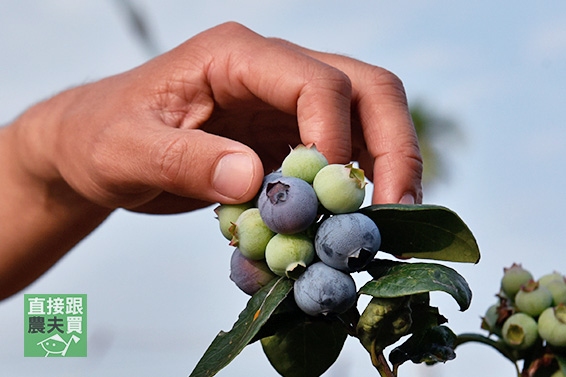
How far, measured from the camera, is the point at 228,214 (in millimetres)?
1040

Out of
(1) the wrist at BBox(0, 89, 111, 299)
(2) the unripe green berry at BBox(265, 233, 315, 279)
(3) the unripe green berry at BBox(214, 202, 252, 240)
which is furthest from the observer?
(1) the wrist at BBox(0, 89, 111, 299)

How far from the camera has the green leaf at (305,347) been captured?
40.7 inches

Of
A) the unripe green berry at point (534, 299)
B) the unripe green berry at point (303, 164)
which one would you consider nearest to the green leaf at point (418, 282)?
the unripe green berry at point (303, 164)

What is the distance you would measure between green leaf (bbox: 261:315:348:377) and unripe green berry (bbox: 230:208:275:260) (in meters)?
0.17

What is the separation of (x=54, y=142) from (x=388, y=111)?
124 cm

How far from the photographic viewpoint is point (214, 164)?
1371 mm

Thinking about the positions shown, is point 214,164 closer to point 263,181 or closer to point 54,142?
point 263,181

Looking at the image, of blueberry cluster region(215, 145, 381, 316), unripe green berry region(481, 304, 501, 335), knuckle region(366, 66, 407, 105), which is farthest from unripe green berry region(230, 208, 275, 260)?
knuckle region(366, 66, 407, 105)

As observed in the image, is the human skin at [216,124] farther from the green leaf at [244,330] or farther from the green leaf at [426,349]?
the green leaf at [426,349]

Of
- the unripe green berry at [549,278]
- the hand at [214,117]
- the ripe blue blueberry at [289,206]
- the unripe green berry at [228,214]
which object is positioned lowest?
the unripe green berry at [549,278]

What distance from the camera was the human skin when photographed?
1460 mm

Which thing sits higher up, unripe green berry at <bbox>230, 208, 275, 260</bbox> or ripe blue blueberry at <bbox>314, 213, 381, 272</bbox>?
unripe green berry at <bbox>230, 208, 275, 260</bbox>

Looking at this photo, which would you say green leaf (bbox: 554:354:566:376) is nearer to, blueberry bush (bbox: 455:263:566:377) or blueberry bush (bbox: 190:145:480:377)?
blueberry bush (bbox: 455:263:566:377)

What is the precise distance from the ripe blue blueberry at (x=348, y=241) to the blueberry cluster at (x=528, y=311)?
1.66ft
